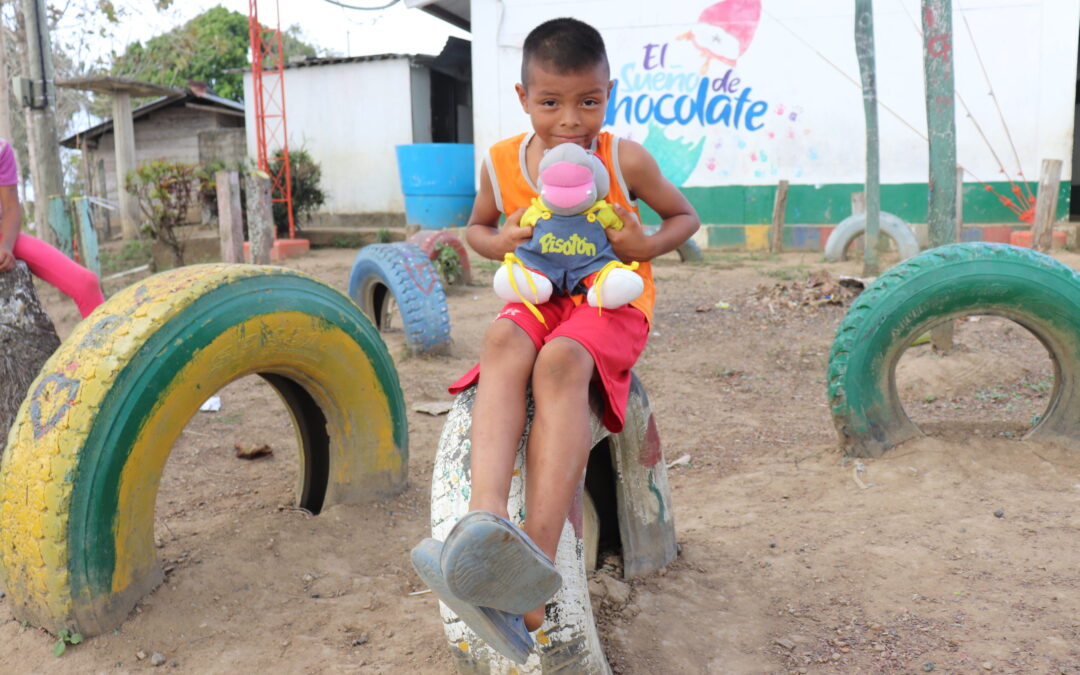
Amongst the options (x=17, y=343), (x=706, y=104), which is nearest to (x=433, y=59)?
(x=706, y=104)

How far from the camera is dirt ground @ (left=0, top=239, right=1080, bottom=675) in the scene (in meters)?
2.27

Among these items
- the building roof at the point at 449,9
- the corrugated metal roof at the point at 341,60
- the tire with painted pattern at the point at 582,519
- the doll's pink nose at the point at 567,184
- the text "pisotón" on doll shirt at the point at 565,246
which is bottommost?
the tire with painted pattern at the point at 582,519

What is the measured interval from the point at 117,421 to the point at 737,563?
191 cm

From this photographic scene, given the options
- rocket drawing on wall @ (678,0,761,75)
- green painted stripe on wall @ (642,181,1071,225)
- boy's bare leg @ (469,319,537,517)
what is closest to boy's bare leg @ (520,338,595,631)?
boy's bare leg @ (469,319,537,517)

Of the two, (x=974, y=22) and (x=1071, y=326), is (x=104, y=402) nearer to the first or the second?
(x=1071, y=326)

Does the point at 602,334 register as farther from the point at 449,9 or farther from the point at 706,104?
the point at 449,9

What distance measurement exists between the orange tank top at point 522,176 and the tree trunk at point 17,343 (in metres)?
2.42

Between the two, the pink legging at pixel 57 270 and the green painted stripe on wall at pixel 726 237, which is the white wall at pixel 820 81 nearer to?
the green painted stripe on wall at pixel 726 237

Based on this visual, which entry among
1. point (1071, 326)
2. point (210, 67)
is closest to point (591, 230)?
point (1071, 326)

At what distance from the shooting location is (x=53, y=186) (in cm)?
873

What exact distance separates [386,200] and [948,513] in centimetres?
1367

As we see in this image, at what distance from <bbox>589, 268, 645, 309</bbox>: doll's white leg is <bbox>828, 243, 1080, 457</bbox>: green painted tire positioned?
5.59 ft

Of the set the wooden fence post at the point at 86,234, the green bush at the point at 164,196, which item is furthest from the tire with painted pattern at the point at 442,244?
the green bush at the point at 164,196

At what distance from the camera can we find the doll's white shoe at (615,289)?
2.20m
